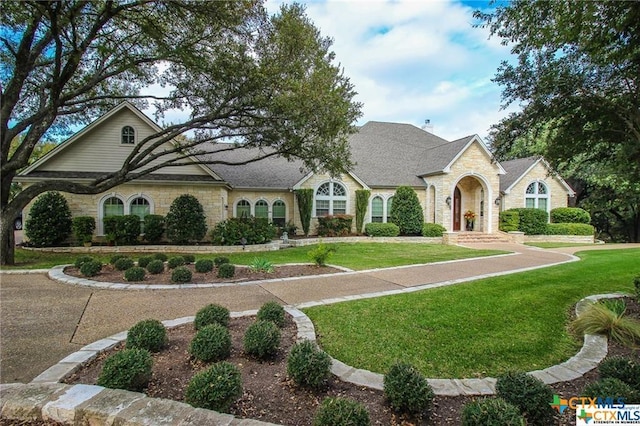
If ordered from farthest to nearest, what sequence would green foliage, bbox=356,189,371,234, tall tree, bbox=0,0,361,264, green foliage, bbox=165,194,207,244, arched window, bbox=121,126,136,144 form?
green foliage, bbox=356,189,371,234 → arched window, bbox=121,126,136,144 → green foliage, bbox=165,194,207,244 → tall tree, bbox=0,0,361,264

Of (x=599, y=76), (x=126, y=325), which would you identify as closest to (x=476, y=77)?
(x=599, y=76)

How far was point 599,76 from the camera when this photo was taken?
231 inches

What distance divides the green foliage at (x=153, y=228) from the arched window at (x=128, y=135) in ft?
12.8

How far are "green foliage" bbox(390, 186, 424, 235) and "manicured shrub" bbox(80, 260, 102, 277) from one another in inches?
582

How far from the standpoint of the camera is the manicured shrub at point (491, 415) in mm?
2248

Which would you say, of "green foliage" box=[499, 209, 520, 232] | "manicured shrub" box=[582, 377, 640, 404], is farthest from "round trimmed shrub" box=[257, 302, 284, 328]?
"green foliage" box=[499, 209, 520, 232]

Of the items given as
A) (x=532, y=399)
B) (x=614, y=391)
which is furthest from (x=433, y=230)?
(x=532, y=399)

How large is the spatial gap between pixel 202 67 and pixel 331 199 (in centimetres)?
1061

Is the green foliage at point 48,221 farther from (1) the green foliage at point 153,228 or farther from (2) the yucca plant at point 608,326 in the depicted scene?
(2) the yucca plant at point 608,326

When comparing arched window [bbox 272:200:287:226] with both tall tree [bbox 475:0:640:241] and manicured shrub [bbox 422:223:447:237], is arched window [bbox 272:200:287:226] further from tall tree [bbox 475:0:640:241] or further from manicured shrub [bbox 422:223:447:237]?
tall tree [bbox 475:0:640:241]

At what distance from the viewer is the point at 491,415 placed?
2295 millimetres

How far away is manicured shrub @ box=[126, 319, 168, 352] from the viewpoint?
3.86 meters

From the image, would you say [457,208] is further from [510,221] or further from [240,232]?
[240,232]

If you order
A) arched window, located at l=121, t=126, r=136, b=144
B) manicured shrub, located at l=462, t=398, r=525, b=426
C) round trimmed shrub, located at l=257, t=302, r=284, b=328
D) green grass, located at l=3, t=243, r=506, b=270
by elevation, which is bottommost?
green grass, located at l=3, t=243, r=506, b=270
